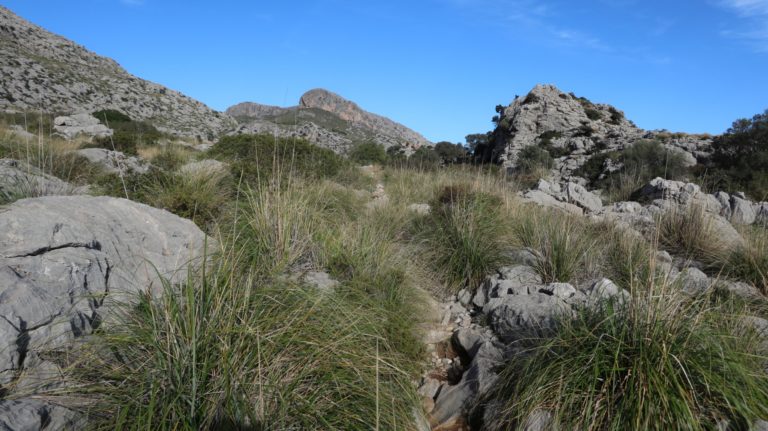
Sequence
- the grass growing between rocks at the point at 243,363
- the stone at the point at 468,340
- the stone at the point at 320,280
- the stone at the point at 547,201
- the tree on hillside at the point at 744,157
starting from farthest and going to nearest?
the tree on hillside at the point at 744,157 < the stone at the point at 547,201 < the stone at the point at 468,340 < the stone at the point at 320,280 < the grass growing between rocks at the point at 243,363

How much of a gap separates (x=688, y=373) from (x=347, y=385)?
197cm

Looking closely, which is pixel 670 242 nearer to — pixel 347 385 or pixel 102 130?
pixel 347 385

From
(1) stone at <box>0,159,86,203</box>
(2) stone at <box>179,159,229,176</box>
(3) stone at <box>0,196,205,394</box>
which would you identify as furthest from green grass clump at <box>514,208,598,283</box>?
(1) stone at <box>0,159,86,203</box>

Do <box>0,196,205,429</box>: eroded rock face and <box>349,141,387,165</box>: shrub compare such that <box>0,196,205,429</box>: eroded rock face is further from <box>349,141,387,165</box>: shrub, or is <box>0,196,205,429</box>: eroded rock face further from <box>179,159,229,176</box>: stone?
<box>349,141,387,165</box>: shrub

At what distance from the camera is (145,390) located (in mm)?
2244

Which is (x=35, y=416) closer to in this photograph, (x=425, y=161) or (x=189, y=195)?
(x=189, y=195)

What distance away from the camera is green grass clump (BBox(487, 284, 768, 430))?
2473 millimetres

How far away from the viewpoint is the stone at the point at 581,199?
9.76 m

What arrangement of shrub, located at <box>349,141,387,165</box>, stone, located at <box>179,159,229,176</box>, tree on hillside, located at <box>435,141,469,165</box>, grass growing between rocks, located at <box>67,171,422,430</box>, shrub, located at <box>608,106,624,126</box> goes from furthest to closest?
shrub, located at <box>608,106,624,126</box> → tree on hillside, located at <box>435,141,469,165</box> → shrub, located at <box>349,141,387,165</box> → stone, located at <box>179,159,229,176</box> → grass growing between rocks, located at <box>67,171,422,430</box>

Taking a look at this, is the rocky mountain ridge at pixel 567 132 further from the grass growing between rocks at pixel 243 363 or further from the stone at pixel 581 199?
the grass growing between rocks at pixel 243 363

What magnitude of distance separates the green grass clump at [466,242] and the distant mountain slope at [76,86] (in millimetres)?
27409

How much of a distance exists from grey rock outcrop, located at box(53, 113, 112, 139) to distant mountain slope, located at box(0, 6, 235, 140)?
8108 millimetres

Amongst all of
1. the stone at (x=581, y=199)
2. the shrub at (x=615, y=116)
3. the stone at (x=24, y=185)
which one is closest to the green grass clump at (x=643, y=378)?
the stone at (x=24, y=185)

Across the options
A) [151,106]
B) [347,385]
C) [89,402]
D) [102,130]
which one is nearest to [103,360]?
[89,402]
